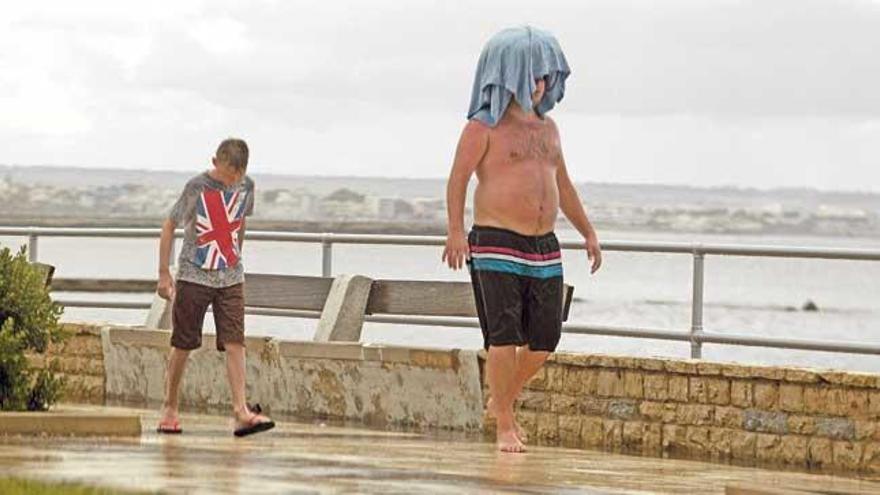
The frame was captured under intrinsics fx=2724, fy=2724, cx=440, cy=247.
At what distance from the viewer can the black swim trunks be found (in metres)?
13.0

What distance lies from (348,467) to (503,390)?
4.22 ft

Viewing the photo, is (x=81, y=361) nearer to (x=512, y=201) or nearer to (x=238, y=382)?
(x=238, y=382)

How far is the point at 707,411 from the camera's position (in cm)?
1488

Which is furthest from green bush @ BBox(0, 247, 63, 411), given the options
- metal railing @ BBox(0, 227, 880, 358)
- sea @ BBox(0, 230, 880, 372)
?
sea @ BBox(0, 230, 880, 372)

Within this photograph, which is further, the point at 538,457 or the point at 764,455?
the point at 764,455

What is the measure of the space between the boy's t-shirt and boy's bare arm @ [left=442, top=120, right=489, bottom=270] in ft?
4.76

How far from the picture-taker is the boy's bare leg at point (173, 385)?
46.4 ft

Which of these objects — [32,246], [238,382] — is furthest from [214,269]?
[32,246]

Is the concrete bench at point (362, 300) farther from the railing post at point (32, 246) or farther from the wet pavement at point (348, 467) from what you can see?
the railing post at point (32, 246)

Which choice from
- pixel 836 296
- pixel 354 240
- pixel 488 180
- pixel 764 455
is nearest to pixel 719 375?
pixel 764 455

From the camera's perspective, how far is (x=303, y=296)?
17391 mm

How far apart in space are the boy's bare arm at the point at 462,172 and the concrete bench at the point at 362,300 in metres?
3.37

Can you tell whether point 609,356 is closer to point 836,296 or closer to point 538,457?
point 538,457

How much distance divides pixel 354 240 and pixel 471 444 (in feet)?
15.7
